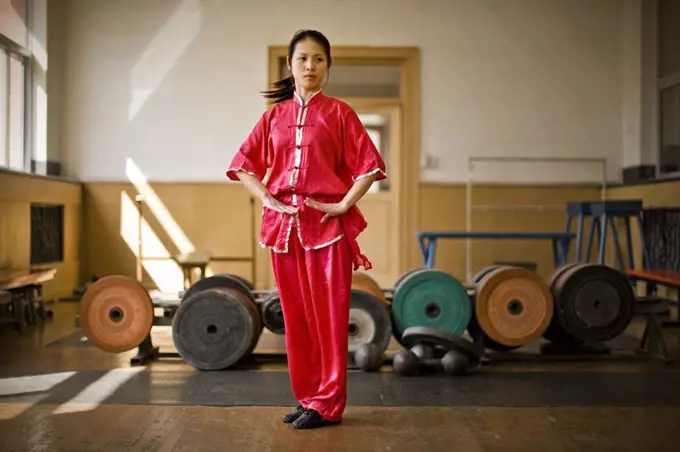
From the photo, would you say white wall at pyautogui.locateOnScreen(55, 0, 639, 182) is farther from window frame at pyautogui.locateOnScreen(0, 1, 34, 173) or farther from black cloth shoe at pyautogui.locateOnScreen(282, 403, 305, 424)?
black cloth shoe at pyautogui.locateOnScreen(282, 403, 305, 424)

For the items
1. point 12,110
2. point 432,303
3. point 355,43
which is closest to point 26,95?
point 12,110

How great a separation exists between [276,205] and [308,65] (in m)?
0.54

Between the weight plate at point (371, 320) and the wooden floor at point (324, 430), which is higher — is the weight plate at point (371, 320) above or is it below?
above

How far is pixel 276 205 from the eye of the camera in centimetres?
284

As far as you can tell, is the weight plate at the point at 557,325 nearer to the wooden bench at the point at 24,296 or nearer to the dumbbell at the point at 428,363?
the dumbbell at the point at 428,363

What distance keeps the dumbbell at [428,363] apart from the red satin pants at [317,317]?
1.07 m

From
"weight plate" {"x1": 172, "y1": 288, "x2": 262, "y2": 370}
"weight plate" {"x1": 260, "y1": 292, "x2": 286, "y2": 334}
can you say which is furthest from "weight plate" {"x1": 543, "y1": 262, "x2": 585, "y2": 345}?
"weight plate" {"x1": 172, "y1": 288, "x2": 262, "y2": 370}

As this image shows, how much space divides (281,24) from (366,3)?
91 centimetres

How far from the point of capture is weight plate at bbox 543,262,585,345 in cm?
443

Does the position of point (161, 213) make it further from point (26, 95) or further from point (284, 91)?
point (284, 91)

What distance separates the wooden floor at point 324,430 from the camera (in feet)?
8.91

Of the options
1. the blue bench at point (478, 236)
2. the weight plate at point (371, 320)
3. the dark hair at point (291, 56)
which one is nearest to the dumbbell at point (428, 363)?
the weight plate at point (371, 320)

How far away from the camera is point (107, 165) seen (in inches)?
310

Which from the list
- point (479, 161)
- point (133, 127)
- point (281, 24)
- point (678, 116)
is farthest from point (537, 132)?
point (133, 127)
